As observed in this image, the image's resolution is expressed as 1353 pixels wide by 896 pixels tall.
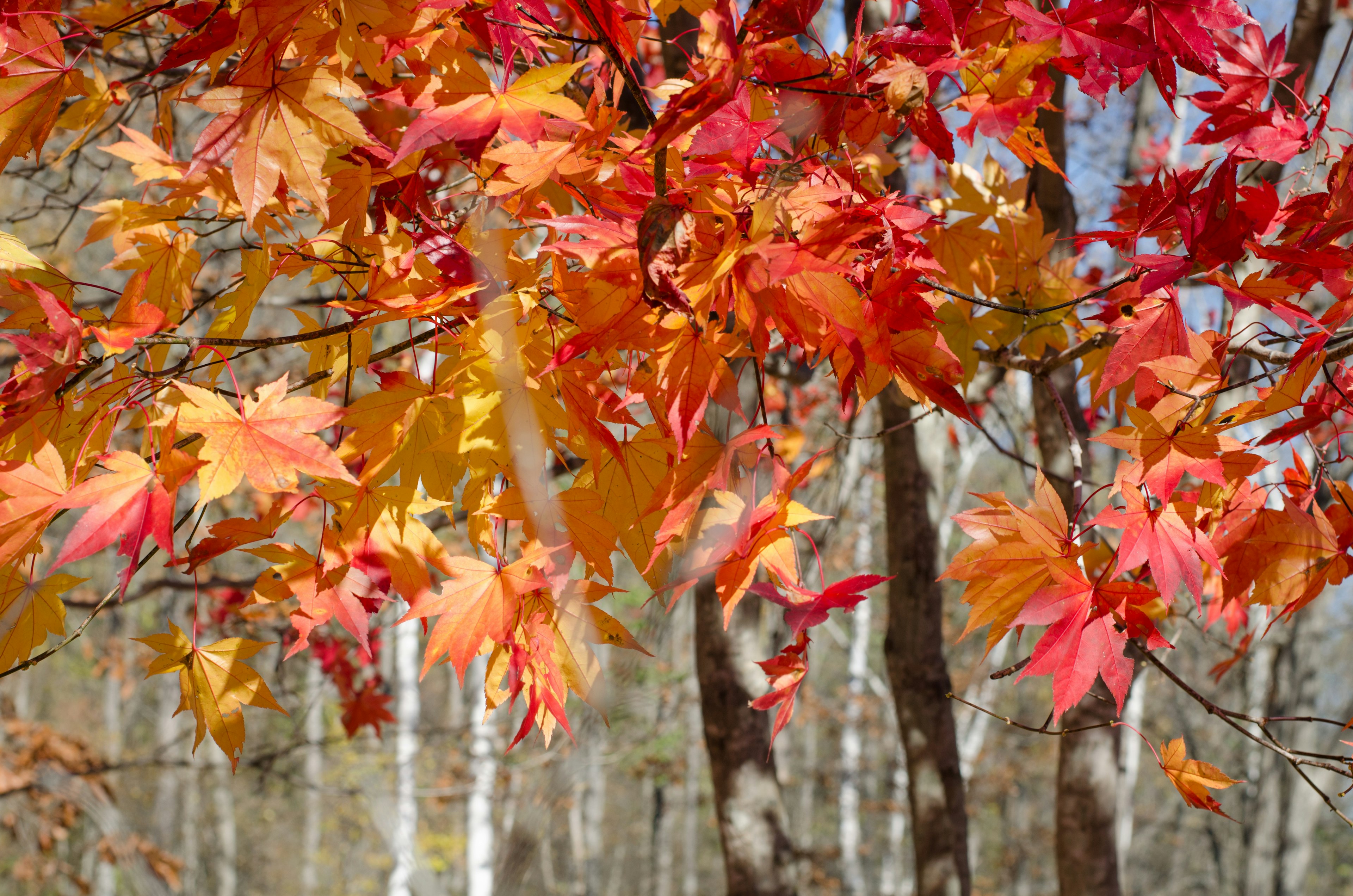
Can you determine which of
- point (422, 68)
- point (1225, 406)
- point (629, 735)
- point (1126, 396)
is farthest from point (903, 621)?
point (629, 735)

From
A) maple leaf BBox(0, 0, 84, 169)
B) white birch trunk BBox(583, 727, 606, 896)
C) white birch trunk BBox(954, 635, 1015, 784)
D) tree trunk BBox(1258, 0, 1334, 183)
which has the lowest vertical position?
white birch trunk BBox(583, 727, 606, 896)

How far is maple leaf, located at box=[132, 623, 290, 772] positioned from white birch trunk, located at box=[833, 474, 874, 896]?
750cm

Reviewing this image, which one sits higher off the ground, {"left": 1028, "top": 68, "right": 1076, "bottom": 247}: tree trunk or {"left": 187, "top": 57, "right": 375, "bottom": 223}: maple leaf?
{"left": 1028, "top": 68, "right": 1076, "bottom": 247}: tree trunk

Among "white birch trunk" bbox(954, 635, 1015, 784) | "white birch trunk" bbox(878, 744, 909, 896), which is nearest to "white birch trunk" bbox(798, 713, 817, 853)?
"white birch trunk" bbox(878, 744, 909, 896)

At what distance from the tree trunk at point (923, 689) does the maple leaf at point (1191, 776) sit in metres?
1.06

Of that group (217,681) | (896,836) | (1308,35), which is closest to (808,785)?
(896,836)

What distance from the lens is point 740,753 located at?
2.27 metres

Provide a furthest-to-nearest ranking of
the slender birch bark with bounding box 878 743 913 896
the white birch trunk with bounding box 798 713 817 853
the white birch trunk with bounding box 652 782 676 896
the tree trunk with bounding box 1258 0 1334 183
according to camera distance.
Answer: the white birch trunk with bounding box 798 713 817 853 < the white birch trunk with bounding box 652 782 676 896 < the slender birch bark with bounding box 878 743 913 896 < the tree trunk with bounding box 1258 0 1334 183

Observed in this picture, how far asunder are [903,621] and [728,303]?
67.9 inches

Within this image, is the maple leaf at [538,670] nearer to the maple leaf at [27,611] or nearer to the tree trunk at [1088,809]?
the maple leaf at [27,611]

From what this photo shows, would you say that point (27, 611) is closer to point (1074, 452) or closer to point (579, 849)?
point (1074, 452)

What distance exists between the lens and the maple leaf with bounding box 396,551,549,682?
3.08 ft

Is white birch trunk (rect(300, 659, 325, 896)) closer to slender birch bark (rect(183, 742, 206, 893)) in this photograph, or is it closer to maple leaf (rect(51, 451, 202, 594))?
slender birch bark (rect(183, 742, 206, 893))

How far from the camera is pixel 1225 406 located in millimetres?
1927
